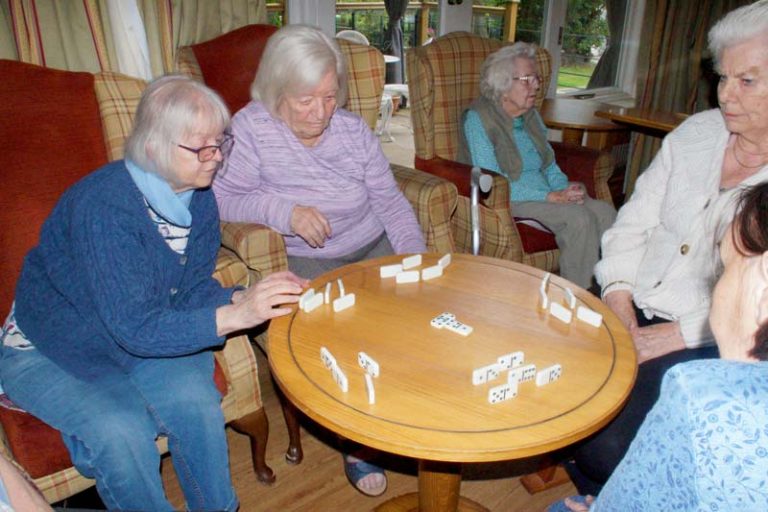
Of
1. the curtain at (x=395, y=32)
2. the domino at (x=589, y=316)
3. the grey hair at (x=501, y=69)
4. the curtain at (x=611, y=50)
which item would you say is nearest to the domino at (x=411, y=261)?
the domino at (x=589, y=316)

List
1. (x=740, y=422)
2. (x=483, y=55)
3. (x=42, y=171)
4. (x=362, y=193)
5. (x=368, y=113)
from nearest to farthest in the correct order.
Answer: (x=740, y=422)
(x=42, y=171)
(x=362, y=193)
(x=368, y=113)
(x=483, y=55)

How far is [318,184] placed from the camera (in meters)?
1.83

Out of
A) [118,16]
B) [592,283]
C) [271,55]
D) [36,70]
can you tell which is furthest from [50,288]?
[592,283]

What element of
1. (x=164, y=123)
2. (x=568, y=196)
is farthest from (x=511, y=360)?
(x=568, y=196)

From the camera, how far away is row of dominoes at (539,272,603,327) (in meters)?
1.33

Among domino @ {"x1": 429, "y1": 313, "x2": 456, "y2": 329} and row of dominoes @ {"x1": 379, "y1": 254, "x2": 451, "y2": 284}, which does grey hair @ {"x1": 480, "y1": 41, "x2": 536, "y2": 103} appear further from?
domino @ {"x1": 429, "y1": 313, "x2": 456, "y2": 329}

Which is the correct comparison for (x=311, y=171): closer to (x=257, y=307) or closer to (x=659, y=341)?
(x=257, y=307)

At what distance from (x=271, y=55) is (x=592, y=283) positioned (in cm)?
148

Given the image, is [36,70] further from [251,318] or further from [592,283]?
[592,283]

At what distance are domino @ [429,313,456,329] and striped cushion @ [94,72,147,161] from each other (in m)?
1.05

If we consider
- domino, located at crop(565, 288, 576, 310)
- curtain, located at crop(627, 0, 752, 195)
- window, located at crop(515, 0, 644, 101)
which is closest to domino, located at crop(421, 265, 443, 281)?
domino, located at crop(565, 288, 576, 310)

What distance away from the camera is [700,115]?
1.68 metres

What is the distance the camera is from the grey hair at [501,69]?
253 centimetres

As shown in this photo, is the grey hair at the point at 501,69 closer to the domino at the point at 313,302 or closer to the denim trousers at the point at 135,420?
the domino at the point at 313,302
